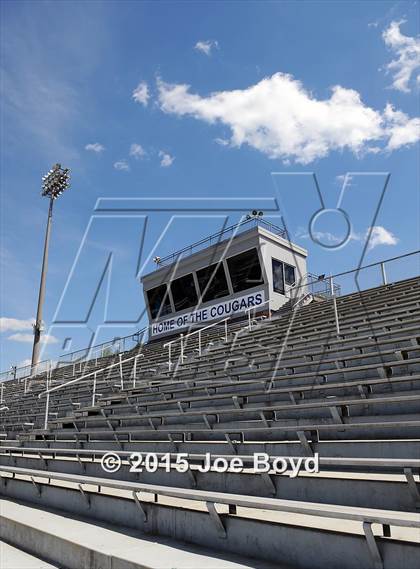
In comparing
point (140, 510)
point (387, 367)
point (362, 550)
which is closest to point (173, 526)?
point (140, 510)

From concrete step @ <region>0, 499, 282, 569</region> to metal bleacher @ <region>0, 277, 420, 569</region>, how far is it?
0.10 ft

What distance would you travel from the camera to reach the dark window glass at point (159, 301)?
63.5 feet

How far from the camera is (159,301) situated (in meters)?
20.0

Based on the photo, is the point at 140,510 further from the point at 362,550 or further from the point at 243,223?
the point at 243,223

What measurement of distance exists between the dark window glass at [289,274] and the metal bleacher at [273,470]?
7.91 m

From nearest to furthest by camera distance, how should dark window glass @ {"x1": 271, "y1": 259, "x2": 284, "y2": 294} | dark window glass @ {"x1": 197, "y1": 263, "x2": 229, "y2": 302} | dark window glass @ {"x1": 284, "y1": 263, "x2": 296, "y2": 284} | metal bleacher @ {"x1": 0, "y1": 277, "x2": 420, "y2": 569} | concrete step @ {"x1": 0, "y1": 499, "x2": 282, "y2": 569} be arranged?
metal bleacher @ {"x1": 0, "y1": 277, "x2": 420, "y2": 569}
concrete step @ {"x1": 0, "y1": 499, "x2": 282, "y2": 569}
dark window glass @ {"x1": 271, "y1": 259, "x2": 284, "y2": 294}
dark window glass @ {"x1": 284, "y1": 263, "x2": 296, "y2": 284}
dark window glass @ {"x1": 197, "y1": 263, "x2": 229, "y2": 302}

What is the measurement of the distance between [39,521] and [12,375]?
18773 millimetres

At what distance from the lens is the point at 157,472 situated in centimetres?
448

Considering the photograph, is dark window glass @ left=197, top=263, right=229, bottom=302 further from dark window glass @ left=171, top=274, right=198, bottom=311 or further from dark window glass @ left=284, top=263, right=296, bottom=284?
dark window glass @ left=284, top=263, right=296, bottom=284

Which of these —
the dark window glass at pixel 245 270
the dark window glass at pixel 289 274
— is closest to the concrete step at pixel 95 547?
the dark window glass at pixel 245 270

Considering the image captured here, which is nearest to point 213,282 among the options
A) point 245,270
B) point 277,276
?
point 245,270

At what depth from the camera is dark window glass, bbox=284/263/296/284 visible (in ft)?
54.5

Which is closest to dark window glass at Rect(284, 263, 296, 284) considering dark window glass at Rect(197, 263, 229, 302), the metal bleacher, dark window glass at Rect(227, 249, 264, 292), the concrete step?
dark window glass at Rect(227, 249, 264, 292)

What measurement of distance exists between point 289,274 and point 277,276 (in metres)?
0.85
